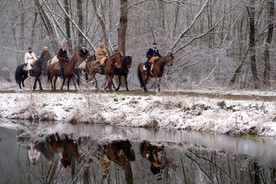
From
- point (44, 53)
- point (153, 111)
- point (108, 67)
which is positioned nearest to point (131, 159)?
point (153, 111)

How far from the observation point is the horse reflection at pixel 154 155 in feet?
31.5

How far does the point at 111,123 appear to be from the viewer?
15102 millimetres

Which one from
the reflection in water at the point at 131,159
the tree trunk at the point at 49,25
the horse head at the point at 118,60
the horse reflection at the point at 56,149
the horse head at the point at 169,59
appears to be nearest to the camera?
the reflection in water at the point at 131,159

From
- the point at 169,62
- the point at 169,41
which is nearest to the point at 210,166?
the point at 169,62

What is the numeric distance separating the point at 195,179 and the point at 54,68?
46.2 feet

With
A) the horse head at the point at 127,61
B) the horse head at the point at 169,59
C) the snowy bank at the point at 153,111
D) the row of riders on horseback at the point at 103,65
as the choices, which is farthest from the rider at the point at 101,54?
the horse head at the point at 169,59

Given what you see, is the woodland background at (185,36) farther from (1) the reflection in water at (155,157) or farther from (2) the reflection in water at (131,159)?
(1) the reflection in water at (155,157)

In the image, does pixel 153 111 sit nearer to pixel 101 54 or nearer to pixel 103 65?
pixel 103 65

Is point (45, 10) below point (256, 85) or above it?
above

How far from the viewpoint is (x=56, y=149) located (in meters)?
12.0

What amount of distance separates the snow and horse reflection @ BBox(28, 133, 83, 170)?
7.95 feet

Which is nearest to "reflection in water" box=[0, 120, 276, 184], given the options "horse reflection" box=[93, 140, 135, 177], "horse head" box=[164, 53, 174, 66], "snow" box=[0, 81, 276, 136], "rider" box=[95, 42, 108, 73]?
"horse reflection" box=[93, 140, 135, 177]

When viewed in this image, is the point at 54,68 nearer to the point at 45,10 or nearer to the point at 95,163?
the point at 45,10

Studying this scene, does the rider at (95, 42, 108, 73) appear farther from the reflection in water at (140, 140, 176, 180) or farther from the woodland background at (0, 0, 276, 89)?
the reflection in water at (140, 140, 176, 180)
